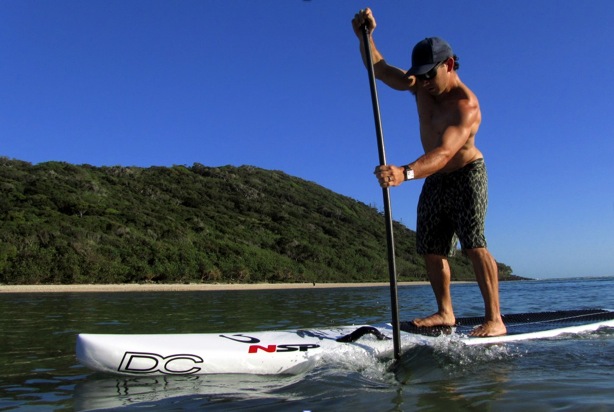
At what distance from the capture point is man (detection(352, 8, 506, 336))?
13.7 ft

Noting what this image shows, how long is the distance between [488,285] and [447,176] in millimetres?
988

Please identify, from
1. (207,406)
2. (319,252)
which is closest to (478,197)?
(207,406)

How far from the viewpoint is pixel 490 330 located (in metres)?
4.21

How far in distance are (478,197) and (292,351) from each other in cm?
200

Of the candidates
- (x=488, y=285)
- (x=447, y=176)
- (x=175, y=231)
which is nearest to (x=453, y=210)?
(x=447, y=176)

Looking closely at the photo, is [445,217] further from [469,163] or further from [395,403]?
[395,403]

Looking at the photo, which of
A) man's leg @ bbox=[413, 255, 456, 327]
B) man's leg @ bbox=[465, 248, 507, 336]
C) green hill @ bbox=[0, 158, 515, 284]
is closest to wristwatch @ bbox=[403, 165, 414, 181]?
man's leg @ bbox=[465, 248, 507, 336]

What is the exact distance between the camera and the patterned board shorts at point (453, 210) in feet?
14.2

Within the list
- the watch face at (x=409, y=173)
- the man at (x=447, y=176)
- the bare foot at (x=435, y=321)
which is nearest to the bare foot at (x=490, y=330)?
the man at (x=447, y=176)

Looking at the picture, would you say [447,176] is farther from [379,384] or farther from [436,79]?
[379,384]

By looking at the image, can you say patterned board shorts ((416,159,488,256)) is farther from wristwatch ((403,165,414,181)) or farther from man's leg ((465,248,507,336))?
wristwatch ((403,165,414,181))

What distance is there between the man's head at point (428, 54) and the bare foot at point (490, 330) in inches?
83.3

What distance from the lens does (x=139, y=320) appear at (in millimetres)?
8648

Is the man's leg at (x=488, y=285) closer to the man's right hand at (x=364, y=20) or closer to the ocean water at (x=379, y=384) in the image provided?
the ocean water at (x=379, y=384)
